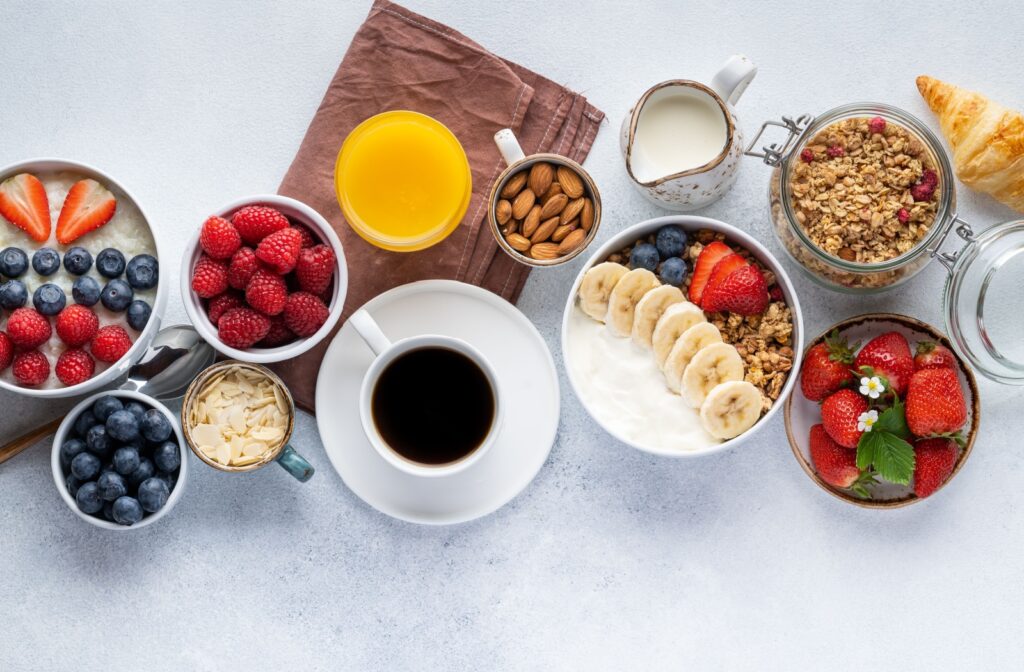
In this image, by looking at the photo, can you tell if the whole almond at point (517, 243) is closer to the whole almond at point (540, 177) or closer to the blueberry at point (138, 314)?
the whole almond at point (540, 177)

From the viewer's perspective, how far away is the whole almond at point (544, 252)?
1.48 meters

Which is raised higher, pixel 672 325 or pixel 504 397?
pixel 672 325

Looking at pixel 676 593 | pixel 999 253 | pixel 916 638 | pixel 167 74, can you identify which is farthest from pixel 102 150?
pixel 916 638

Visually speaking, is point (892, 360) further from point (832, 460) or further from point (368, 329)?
point (368, 329)

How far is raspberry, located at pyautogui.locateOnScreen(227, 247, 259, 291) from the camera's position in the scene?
4.49 ft

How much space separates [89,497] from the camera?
1.43m

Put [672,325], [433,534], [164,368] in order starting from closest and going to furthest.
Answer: [672,325], [164,368], [433,534]

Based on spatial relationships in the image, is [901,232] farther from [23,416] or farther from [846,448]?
[23,416]

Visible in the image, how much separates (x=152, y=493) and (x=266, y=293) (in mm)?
414

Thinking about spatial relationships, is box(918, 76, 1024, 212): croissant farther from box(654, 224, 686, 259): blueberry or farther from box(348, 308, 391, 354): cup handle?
box(348, 308, 391, 354): cup handle

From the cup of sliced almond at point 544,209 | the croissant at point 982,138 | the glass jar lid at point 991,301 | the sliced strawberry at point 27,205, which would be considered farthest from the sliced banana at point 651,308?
the sliced strawberry at point 27,205

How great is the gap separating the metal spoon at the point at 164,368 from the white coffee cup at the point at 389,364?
12.7 inches

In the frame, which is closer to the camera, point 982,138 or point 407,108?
point 982,138

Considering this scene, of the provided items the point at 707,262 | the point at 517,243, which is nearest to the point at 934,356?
the point at 707,262
